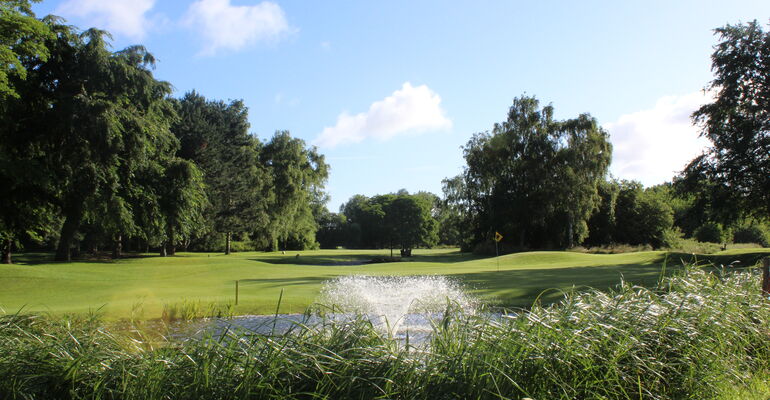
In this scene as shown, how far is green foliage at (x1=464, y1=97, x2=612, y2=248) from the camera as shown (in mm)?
44250

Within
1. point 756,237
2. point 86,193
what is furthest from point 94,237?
point 756,237

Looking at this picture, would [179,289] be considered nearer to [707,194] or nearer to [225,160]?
[225,160]

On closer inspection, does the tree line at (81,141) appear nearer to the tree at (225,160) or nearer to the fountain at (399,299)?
the tree at (225,160)

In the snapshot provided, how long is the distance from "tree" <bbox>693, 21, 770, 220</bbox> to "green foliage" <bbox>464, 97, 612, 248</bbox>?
1395 cm

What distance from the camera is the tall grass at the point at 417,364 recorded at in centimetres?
379

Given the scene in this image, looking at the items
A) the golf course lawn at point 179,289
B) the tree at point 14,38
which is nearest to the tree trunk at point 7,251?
the golf course lawn at point 179,289

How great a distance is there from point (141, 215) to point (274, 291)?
17.7 m

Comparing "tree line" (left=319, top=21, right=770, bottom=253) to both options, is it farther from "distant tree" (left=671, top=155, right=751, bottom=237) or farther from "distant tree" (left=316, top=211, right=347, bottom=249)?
"distant tree" (left=316, top=211, right=347, bottom=249)

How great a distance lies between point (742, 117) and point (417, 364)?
3257cm

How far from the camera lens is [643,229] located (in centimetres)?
5312

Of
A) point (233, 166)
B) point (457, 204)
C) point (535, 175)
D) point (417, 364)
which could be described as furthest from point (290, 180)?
point (417, 364)

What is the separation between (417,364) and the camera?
13.1 feet

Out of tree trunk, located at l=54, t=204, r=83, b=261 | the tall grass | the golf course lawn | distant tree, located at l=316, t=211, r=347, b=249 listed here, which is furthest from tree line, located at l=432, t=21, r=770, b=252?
distant tree, located at l=316, t=211, r=347, b=249

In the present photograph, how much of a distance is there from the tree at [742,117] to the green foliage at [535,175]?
1395cm
